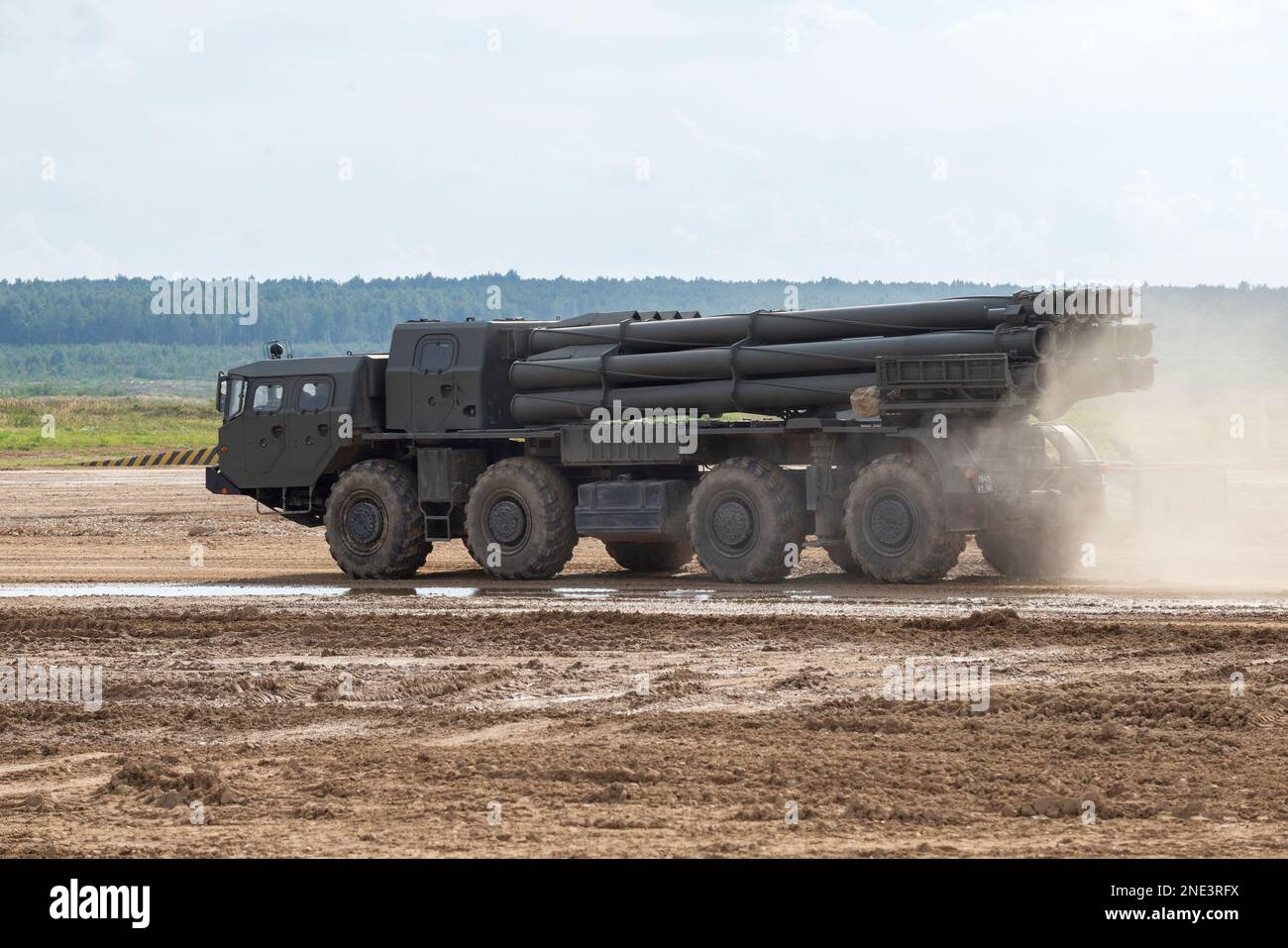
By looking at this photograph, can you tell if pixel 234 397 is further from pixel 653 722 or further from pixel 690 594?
pixel 653 722

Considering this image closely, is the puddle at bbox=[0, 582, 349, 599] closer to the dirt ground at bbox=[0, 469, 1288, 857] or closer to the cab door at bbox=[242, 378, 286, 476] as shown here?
the dirt ground at bbox=[0, 469, 1288, 857]

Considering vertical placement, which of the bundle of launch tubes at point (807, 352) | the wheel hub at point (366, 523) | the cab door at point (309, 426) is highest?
the bundle of launch tubes at point (807, 352)

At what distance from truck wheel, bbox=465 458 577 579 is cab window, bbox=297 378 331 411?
2.67m

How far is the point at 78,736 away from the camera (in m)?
12.3

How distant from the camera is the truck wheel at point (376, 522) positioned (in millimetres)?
24047

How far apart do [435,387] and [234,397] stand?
324 cm

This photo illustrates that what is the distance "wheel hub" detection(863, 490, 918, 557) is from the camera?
808 inches

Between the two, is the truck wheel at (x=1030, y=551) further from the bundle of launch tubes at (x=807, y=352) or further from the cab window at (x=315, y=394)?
the cab window at (x=315, y=394)

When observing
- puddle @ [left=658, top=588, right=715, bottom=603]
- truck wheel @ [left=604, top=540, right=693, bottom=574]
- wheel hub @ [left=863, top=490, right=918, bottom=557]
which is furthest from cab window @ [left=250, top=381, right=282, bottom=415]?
wheel hub @ [left=863, top=490, right=918, bottom=557]

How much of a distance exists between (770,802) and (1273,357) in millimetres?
101210

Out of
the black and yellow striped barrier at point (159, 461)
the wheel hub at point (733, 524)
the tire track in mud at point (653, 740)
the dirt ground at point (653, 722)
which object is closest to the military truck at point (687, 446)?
the wheel hub at point (733, 524)

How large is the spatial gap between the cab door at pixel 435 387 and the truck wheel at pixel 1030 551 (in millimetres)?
7206

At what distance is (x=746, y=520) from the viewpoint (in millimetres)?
21672
